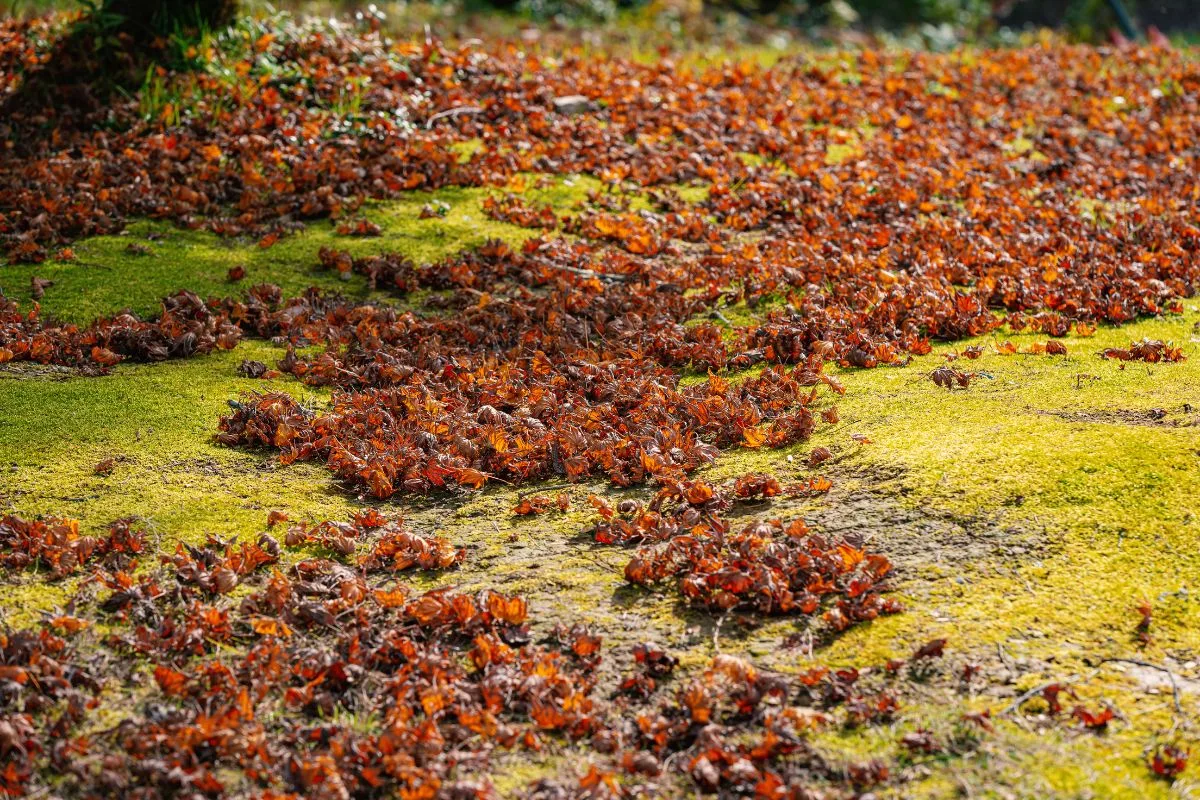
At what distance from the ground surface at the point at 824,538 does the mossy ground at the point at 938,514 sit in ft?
0.03

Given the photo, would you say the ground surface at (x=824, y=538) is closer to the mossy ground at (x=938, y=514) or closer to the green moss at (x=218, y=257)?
the mossy ground at (x=938, y=514)

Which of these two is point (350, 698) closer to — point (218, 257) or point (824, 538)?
point (824, 538)

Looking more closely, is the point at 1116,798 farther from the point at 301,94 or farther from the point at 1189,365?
the point at 301,94

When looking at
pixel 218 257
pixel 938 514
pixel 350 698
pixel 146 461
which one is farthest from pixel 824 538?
pixel 218 257

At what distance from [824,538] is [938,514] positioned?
0.45m

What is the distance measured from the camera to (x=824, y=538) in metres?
3.91

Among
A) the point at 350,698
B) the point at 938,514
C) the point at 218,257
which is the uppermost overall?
the point at 938,514

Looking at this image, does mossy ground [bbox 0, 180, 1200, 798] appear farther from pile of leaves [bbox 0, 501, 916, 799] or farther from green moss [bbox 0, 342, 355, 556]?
pile of leaves [bbox 0, 501, 916, 799]

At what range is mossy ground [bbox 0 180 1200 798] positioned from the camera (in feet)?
10.3

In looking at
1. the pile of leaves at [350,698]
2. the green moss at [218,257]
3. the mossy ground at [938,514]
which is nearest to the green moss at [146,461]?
the mossy ground at [938,514]

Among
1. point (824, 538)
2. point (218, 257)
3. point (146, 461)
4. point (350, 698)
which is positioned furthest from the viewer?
point (218, 257)

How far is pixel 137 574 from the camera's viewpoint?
148 inches

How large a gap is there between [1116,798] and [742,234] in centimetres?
533

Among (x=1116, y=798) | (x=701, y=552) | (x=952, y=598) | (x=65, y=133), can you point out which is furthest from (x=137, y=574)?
(x=65, y=133)
